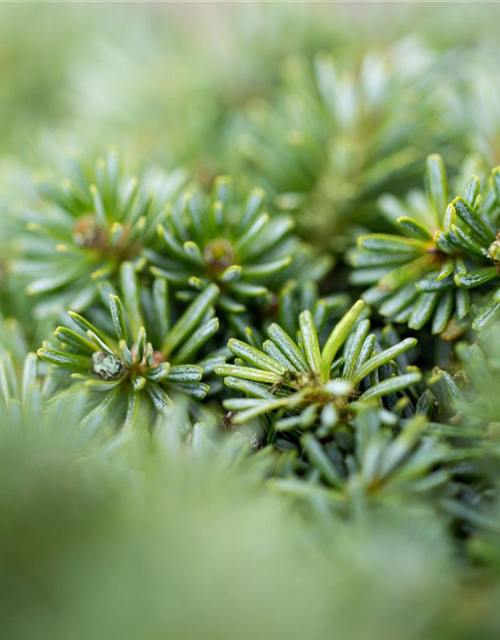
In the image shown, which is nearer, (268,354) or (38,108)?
(268,354)

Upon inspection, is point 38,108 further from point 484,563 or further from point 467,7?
point 484,563

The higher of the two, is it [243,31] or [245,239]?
[243,31]

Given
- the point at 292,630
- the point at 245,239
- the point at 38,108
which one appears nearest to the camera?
the point at 292,630

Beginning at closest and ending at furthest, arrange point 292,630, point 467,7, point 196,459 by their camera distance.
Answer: point 292,630 → point 196,459 → point 467,7

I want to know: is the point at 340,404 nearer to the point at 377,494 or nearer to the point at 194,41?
the point at 377,494

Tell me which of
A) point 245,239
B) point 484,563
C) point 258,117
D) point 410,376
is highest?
point 258,117

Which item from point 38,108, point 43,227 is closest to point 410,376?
point 43,227
